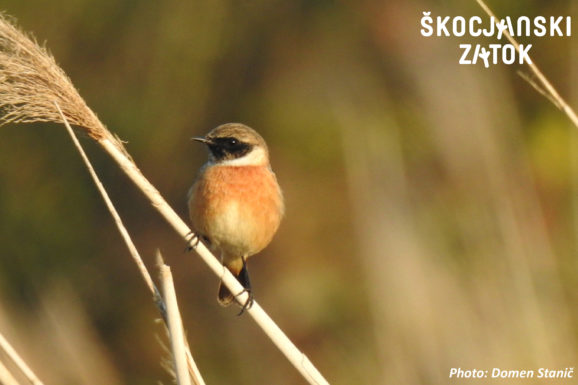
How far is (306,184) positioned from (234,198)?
10.3ft

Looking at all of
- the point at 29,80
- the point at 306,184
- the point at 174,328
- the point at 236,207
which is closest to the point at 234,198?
the point at 236,207

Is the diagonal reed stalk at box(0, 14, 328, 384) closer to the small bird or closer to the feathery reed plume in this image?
the feathery reed plume

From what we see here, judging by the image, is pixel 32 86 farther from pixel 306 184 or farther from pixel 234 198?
pixel 306 184

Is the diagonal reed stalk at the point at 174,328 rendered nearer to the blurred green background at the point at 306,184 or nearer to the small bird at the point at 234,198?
the small bird at the point at 234,198

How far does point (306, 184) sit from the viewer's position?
7.36 metres

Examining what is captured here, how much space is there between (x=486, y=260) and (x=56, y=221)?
12.6ft

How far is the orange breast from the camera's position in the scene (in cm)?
421

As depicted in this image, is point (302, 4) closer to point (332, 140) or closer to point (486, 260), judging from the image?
point (332, 140)

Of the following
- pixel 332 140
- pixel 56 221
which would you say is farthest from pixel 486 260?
pixel 56 221

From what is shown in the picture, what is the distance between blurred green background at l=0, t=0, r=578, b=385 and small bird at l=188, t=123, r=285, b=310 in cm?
81

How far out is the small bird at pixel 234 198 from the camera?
166 inches

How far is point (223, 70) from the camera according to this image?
24.6 ft

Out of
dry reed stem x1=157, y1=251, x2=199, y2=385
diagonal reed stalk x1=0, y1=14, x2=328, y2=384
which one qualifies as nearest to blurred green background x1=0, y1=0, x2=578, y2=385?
dry reed stem x1=157, y1=251, x2=199, y2=385

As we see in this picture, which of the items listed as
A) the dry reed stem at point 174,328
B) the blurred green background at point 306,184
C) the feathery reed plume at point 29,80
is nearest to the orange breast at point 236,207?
the blurred green background at point 306,184
